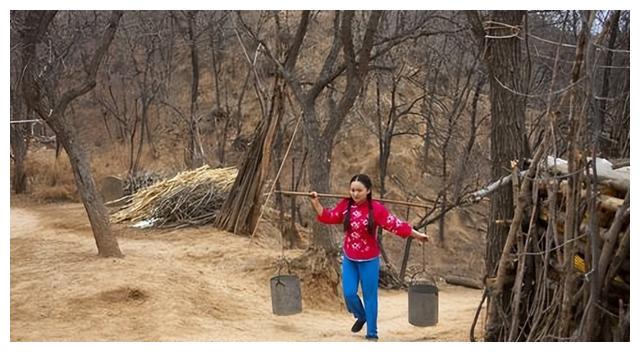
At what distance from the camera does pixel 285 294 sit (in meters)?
4.94

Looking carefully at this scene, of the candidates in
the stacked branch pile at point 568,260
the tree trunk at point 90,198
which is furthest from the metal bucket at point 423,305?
the tree trunk at point 90,198

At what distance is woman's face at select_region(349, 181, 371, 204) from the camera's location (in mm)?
4242

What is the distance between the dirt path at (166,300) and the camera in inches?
190

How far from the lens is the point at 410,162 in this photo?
17.5 meters

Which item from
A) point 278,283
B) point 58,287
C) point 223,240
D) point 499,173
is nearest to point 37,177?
point 223,240

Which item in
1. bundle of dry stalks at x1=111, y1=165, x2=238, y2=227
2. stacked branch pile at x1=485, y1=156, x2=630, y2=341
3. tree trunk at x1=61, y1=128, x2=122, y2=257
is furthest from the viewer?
bundle of dry stalks at x1=111, y1=165, x2=238, y2=227

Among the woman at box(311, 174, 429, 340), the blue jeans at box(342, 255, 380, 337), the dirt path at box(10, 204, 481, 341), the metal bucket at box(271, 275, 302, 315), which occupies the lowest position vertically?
the dirt path at box(10, 204, 481, 341)

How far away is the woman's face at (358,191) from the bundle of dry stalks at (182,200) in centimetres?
581

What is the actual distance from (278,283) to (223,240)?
12.8ft

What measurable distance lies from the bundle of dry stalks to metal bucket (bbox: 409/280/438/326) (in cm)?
553

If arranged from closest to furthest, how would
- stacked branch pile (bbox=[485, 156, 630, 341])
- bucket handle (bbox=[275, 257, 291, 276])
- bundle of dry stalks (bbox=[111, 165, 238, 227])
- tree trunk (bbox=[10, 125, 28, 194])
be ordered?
stacked branch pile (bbox=[485, 156, 630, 341]), bucket handle (bbox=[275, 257, 291, 276]), bundle of dry stalks (bbox=[111, 165, 238, 227]), tree trunk (bbox=[10, 125, 28, 194])

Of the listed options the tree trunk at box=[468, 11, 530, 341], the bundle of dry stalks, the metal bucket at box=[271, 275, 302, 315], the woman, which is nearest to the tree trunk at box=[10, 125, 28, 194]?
the bundle of dry stalks

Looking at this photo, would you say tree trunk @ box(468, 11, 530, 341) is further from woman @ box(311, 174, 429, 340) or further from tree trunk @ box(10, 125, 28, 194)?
tree trunk @ box(10, 125, 28, 194)
